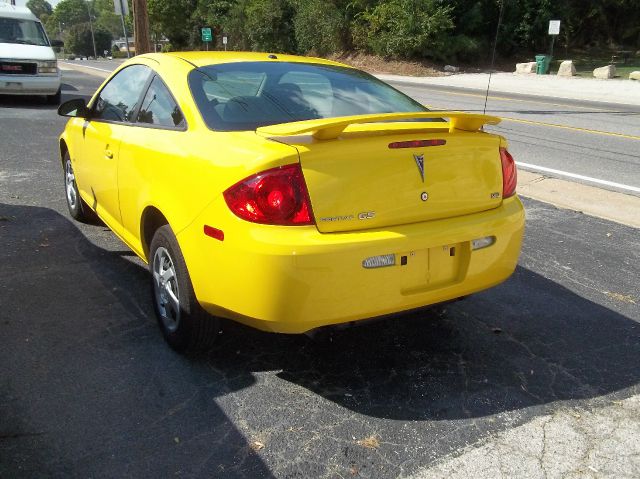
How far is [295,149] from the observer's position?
105 inches

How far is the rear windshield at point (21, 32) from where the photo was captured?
46.4 ft

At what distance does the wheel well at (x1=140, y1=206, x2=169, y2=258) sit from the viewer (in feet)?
10.9

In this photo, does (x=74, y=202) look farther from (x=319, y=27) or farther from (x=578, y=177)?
(x=319, y=27)

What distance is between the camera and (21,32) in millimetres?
14375

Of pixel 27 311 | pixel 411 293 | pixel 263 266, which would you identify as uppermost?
pixel 263 266

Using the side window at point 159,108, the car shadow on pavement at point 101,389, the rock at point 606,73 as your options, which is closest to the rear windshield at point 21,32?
the car shadow on pavement at point 101,389

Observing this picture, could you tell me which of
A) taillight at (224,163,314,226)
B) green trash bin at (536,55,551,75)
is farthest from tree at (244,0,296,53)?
taillight at (224,163,314,226)

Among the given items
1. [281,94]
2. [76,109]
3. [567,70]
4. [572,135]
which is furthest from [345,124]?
[567,70]

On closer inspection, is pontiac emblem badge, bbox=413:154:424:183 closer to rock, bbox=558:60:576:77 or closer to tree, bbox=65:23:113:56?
rock, bbox=558:60:576:77

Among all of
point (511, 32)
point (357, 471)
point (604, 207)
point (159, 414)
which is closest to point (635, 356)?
point (357, 471)

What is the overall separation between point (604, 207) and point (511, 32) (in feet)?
134

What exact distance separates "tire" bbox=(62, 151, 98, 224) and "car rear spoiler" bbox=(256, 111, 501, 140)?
289 cm

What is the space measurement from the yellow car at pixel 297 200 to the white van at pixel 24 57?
38.3ft

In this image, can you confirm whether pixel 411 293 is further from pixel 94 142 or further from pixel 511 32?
pixel 511 32
